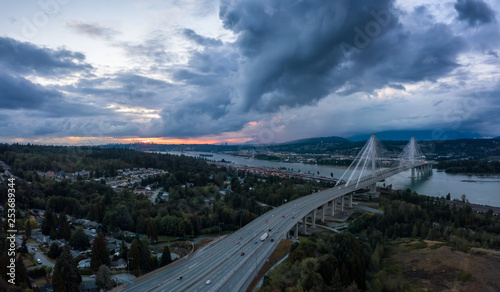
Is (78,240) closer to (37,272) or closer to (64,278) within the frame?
(37,272)

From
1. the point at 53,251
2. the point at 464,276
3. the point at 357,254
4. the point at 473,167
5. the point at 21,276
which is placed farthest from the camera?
the point at 473,167

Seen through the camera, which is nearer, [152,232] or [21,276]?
[21,276]

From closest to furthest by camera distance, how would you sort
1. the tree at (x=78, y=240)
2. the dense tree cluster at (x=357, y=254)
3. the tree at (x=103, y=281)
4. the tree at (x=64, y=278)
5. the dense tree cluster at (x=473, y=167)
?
1. the dense tree cluster at (x=357, y=254)
2. the tree at (x=64, y=278)
3. the tree at (x=103, y=281)
4. the tree at (x=78, y=240)
5. the dense tree cluster at (x=473, y=167)

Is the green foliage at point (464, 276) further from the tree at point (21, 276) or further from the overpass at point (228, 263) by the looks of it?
the tree at point (21, 276)

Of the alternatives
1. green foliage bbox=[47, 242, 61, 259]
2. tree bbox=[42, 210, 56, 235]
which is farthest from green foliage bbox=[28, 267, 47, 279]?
tree bbox=[42, 210, 56, 235]

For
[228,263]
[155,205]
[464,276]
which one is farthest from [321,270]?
[155,205]

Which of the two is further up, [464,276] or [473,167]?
[473,167]

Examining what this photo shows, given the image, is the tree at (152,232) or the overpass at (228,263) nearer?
the overpass at (228,263)

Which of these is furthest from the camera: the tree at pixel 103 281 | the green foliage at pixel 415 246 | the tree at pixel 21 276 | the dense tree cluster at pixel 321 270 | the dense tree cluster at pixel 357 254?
the green foliage at pixel 415 246

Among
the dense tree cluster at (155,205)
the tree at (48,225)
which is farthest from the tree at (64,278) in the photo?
the tree at (48,225)

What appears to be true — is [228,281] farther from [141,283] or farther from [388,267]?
[388,267]

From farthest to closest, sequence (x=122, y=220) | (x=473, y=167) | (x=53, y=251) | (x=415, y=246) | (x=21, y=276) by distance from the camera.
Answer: (x=473, y=167) < (x=122, y=220) < (x=415, y=246) < (x=53, y=251) < (x=21, y=276)

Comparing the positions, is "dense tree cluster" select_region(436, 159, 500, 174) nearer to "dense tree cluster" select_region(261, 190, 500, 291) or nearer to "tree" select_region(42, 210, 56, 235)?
"dense tree cluster" select_region(261, 190, 500, 291)

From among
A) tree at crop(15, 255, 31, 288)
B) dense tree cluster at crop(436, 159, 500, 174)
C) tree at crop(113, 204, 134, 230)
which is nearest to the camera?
tree at crop(15, 255, 31, 288)
